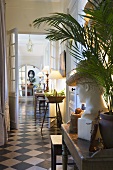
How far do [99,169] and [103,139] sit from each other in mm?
226

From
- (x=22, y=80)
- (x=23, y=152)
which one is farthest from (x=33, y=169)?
(x=22, y=80)

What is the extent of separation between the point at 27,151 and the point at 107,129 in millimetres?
3038

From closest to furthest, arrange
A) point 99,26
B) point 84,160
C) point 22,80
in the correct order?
point 84,160 < point 99,26 < point 22,80

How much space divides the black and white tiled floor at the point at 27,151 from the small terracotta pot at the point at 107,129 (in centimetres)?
212

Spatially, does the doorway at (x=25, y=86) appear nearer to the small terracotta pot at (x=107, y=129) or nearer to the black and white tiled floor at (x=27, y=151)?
the black and white tiled floor at (x=27, y=151)

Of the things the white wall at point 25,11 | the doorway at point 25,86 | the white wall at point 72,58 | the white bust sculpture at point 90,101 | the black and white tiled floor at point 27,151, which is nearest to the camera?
the white bust sculpture at point 90,101

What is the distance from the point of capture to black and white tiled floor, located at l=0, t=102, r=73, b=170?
3.65m

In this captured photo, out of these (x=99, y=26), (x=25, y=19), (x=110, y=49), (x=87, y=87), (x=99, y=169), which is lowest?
(x=99, y=169)

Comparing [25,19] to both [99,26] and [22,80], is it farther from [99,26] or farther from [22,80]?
[22,80]

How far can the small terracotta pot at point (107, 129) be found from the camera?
158cm

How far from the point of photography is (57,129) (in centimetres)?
640

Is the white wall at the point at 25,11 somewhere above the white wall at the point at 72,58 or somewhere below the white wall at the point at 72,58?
above

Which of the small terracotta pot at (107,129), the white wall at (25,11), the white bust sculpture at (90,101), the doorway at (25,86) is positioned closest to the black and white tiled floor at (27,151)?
the white bust sculpture at (90,101)

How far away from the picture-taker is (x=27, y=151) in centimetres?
438
